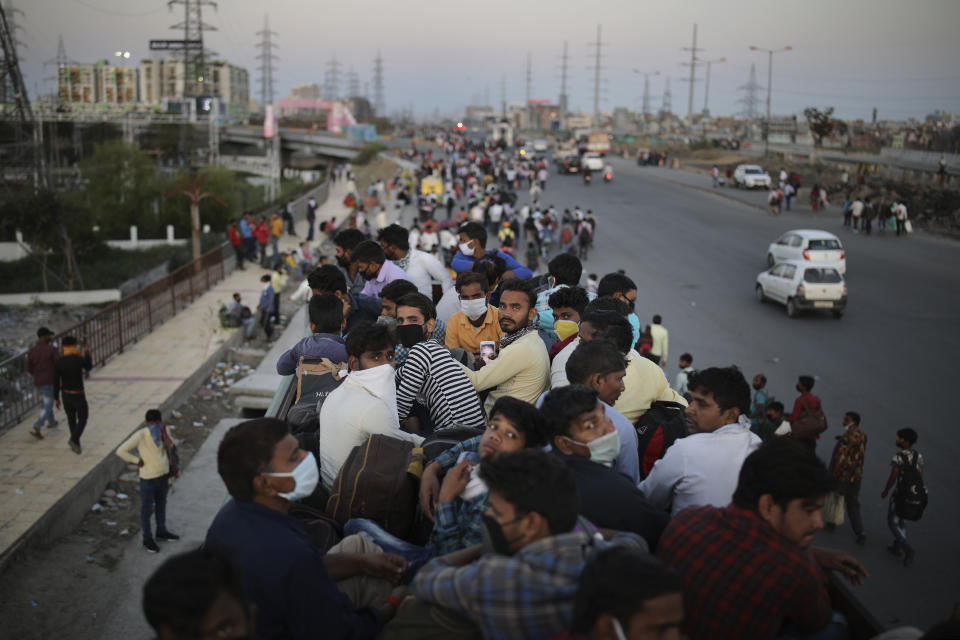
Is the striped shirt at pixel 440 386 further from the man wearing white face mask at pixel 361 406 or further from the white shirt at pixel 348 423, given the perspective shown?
the white shirt at pixel 348 423

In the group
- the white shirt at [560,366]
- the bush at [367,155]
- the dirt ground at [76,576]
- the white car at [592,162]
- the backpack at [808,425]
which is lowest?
the dirt ground at [76,576]

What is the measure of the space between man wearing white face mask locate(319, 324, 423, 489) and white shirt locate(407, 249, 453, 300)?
3.88 m

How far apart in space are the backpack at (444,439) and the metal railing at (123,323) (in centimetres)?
1124

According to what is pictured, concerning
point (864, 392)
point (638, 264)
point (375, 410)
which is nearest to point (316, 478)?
point (375, 410)

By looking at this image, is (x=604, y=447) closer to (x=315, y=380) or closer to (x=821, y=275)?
(x=315, y=380)

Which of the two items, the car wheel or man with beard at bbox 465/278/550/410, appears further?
the car wheel

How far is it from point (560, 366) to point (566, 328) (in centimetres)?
116

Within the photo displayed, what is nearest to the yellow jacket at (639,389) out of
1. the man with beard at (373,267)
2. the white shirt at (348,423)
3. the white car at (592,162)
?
the white shirt at (348,423)

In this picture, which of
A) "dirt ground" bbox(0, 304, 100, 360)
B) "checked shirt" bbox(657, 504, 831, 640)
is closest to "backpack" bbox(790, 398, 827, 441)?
"checked shirt" bbox(657, 504, 831, 640)

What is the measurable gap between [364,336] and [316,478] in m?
1.18

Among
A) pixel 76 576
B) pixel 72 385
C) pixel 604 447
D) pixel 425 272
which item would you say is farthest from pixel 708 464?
pixel 72 385

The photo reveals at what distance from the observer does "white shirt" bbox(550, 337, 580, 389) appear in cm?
497

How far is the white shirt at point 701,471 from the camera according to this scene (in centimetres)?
366

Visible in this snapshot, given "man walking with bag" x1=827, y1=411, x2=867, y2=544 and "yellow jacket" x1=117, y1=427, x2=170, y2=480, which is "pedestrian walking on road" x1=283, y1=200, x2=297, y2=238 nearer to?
"yellow jacket" x1=117, y1=427, x2=170, y2=480
